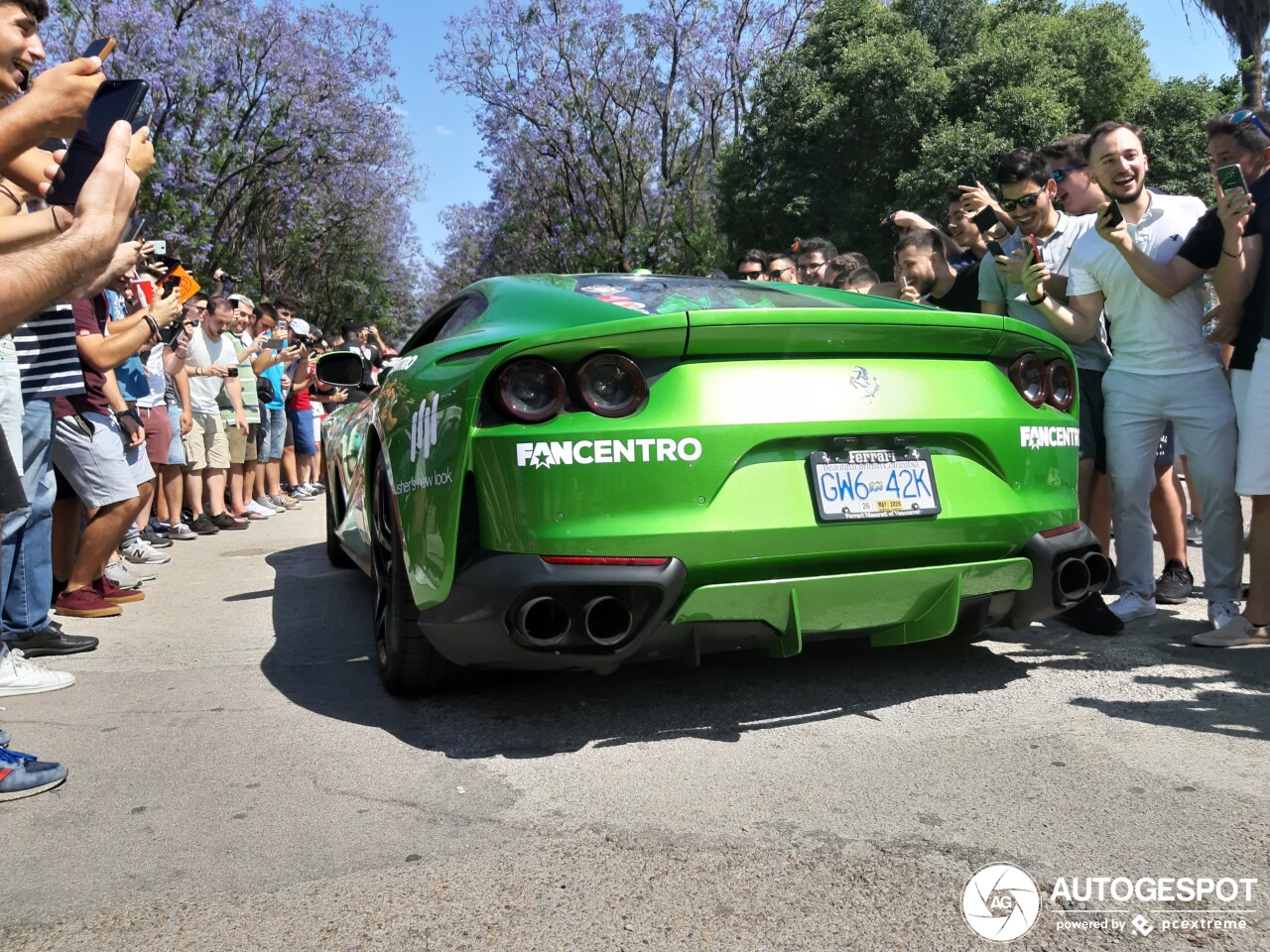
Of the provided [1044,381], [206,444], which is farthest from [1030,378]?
[206,444]

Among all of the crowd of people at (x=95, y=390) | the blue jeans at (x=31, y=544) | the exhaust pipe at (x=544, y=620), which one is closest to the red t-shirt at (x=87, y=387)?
the crowd of people at (x=95, y=390)

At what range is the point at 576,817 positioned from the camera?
2.53 m

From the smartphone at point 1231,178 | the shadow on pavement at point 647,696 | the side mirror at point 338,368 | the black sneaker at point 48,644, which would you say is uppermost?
the smartphone at point 1231,178

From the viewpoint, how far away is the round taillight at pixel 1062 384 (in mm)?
3406

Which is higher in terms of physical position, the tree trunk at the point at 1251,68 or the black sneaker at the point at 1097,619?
the tree trunk at the point at 1251,68

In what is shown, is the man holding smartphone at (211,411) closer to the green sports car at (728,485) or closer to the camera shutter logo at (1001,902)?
the green sports car at (728,485)

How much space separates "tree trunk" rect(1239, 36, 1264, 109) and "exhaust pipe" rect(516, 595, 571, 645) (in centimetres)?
2641

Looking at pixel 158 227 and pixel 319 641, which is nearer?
pixel 319 641

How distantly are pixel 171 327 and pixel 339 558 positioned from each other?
5.71 ft

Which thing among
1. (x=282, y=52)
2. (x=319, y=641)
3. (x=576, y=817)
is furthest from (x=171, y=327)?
(x=282, y=52)

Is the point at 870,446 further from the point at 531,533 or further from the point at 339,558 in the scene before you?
the point at 339,558

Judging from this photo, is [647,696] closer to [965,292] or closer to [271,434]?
[965,292]

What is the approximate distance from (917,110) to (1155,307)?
23.2 metres

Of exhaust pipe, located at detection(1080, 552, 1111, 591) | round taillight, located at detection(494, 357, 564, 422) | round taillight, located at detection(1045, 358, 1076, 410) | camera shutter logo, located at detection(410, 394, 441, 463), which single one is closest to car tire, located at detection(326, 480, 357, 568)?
camera shutter logo, located at detection(410, 394, 441, 463)
